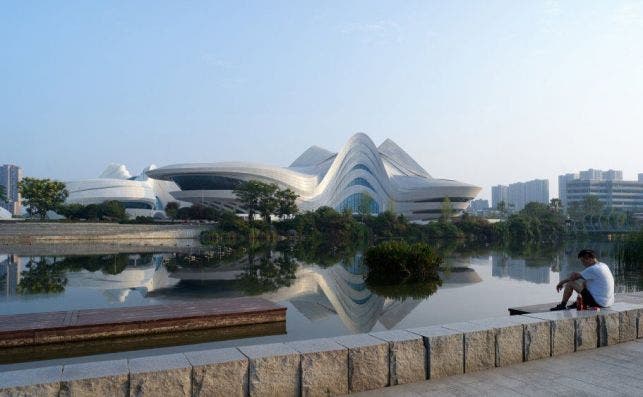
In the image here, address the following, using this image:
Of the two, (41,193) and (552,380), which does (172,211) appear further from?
(552,380)

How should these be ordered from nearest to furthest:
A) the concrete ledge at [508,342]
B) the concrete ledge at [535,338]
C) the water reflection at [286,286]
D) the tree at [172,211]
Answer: the concrete ledge at [508,342] → the concrete ledge at [535,338] → the water reflection at [286,286] → the tree at [172,211]

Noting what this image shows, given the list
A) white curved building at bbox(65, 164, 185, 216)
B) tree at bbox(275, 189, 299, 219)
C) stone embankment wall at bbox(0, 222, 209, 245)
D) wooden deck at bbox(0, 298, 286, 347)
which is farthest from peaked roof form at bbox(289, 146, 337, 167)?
wooden deck at bbox(0, 298, 286, 347)

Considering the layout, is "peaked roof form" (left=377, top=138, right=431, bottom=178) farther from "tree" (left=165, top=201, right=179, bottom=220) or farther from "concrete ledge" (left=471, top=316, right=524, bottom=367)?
"concrete ledge" (left=471, top=316, right=524, bottom=367)

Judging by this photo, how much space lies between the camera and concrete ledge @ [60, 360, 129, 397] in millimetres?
4500

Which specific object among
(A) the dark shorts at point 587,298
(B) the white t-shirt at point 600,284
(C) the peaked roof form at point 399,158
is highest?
(C) the peaked roof form at point 399,158

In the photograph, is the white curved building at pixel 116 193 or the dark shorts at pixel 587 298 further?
the white curved building at pixel 116 193

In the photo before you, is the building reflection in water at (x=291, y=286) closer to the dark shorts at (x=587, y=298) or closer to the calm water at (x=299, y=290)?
the calm water at (x=299, y=290)

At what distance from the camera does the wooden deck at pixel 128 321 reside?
9.23 m

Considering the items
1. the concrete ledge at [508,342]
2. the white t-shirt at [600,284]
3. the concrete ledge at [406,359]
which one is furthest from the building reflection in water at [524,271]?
the concrete ledge at [406,359]

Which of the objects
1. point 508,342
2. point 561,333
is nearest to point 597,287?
point 561,333

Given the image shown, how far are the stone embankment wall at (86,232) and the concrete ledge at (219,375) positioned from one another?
4639cm

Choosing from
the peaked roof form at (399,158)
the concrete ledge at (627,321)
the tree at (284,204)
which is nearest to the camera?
the concrete ledge at (627,321)

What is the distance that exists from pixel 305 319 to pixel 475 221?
178ft

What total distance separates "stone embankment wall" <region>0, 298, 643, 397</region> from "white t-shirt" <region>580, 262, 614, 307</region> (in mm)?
772
